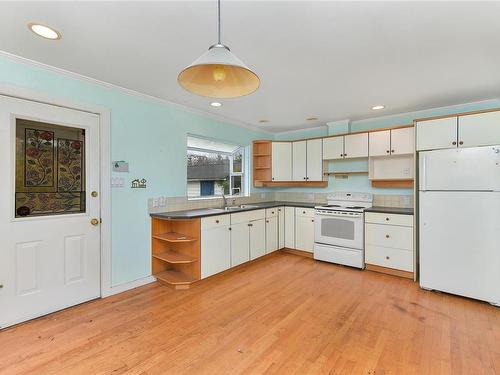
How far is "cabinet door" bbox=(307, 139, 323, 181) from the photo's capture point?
4672 mm

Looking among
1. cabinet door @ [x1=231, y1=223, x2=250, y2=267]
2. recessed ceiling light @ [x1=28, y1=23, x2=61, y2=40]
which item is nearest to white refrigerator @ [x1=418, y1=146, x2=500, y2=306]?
cabinet door @ [x1=231, y1=223, x2=250, y2=267]

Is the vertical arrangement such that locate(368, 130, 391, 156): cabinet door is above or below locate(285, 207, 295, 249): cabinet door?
above

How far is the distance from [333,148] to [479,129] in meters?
1.97

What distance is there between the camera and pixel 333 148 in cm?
450

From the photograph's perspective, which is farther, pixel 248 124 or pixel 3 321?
pixel 248 124

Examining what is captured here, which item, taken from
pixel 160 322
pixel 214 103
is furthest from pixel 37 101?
pixel 160 322

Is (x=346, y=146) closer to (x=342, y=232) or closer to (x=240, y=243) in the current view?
(x=342, y=232)

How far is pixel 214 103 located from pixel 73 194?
2025 mm

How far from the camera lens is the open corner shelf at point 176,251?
3.20 metres

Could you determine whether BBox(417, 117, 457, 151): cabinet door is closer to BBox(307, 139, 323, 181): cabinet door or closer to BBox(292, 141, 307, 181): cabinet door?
BBox(307, 139, 323, 181): cabinet door

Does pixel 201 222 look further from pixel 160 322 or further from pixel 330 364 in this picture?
pixel 330 364

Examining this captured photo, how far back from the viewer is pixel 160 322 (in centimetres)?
240

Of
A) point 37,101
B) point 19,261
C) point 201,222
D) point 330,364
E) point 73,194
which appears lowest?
point 330,364

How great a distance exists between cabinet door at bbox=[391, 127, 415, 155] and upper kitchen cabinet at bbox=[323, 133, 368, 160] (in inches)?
16.0
